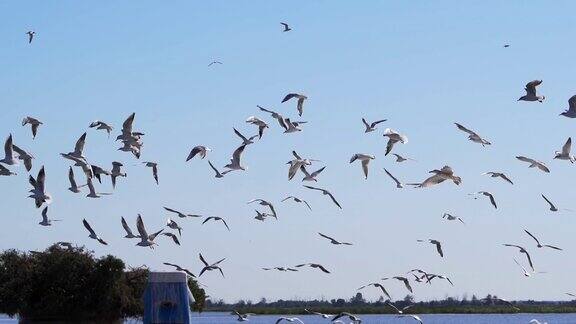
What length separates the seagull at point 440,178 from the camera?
3414 centimetres

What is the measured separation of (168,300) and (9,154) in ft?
42.6

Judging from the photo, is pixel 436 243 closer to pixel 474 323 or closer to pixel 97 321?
pixel 97 321

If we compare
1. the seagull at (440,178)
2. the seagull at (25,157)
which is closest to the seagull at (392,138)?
the seagull at (440,178)

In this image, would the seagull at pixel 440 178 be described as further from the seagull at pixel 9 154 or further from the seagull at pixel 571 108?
the seagull at pixel 9 154

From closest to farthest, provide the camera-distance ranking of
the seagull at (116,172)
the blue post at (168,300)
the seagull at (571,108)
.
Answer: the blue post at (168,300) < the seagull at (571,108) < the seagull at (116,172)

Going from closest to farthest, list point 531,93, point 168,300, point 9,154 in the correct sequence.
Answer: point 168,300
point 531,93
point 9,154

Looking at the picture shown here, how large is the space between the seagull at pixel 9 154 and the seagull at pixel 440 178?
35.6 ft

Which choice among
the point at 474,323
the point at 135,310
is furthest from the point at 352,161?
the point at 474,323

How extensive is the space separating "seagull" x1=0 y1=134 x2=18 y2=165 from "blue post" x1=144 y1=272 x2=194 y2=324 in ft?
40.4

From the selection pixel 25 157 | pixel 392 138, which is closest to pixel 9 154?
pixel 25 157

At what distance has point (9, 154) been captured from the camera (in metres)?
35.7

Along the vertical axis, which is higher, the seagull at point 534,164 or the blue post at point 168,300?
the seagull at point 534,164

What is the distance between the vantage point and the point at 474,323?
402 feet

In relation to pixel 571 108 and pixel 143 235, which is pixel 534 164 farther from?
pixel 143 235
